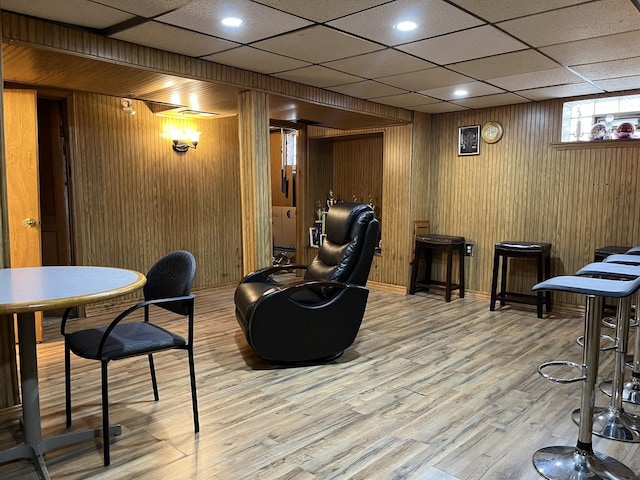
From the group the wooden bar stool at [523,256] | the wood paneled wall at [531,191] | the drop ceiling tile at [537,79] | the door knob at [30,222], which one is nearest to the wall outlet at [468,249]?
the wood paneled wall at [531,191]

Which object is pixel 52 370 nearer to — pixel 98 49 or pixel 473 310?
pixel 98 49

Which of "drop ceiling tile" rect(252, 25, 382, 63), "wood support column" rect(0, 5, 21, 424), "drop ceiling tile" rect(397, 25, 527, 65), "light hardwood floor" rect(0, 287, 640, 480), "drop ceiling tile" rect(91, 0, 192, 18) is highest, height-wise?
"drop ceiling tile" rect(91, 0, 192, 18)

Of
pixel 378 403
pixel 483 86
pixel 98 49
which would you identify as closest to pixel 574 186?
pixel 483 86

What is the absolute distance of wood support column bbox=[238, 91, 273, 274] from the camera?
162 inches

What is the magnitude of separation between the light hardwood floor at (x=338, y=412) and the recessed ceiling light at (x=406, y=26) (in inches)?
90.3

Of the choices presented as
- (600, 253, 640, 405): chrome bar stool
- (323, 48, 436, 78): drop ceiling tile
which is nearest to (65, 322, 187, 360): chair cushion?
(323, 48, 436, 78): drop ceiling tile

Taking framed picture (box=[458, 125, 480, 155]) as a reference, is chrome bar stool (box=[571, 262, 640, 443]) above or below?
below

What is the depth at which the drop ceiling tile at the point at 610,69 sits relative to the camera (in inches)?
147

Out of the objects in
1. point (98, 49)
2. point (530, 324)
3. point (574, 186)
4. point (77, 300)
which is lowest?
point (530, 324)

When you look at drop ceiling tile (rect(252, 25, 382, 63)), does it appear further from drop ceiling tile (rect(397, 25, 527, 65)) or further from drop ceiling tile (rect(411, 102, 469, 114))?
drop ceiling tile (rect(411, 102, 469, 114))

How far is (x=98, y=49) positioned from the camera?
317 centimetres

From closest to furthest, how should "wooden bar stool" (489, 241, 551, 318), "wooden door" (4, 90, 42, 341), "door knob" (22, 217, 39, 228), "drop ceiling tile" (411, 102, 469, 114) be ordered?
"wooden door" (4, 90, 42, 341)
"door knob" (22, 217, 39, 228)
"wooden bar stool" (489, 241, 551, 318)
"drop ceiling tile" (411, 102, 469, 114)

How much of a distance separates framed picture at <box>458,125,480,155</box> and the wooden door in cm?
464

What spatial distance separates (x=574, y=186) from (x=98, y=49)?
4.73 meters
